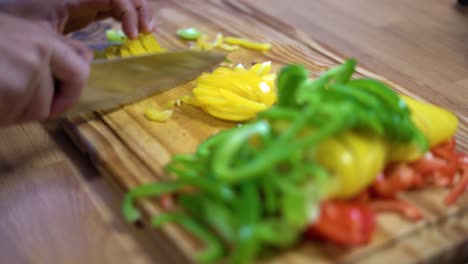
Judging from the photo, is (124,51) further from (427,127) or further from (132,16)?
(427,127)

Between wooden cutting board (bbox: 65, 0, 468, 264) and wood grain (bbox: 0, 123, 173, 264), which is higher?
wooden cutting board (bbox: 65, 0, 468, 264)

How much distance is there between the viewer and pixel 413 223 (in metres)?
1.19

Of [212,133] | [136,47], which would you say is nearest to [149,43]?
[136,47]

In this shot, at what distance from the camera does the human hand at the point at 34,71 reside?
1190mm

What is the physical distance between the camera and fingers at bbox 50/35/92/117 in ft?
4.16

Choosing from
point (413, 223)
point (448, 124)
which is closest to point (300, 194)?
point (413, 223)

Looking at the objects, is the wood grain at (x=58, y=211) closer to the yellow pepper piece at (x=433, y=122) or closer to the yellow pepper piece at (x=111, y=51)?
the yellow pepper piece at (x=111, y=51)

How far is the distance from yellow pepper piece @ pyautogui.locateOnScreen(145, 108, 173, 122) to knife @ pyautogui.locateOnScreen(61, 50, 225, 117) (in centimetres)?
9

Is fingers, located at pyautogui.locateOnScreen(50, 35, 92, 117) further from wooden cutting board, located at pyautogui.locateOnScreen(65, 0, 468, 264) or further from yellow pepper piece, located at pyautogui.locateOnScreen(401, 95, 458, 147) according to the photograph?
yellow pepper piece, located at pyautogui.locateOnScreen(401, 95, 458, 147)

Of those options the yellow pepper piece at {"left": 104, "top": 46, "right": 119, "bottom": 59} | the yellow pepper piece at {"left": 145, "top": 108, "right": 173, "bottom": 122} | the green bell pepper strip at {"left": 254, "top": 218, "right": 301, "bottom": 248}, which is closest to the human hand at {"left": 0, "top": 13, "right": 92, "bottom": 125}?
the yellow pepper piece at {"left": 145, "top": 108, "right": 173, "bottom": 122}

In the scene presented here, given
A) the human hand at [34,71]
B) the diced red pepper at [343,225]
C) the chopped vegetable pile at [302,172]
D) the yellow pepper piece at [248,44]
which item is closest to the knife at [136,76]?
the human hand at [34,71]

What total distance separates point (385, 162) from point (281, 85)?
0.97ft

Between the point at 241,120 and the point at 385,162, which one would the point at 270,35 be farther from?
the point at 385,162

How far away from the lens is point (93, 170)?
146 centimetres
